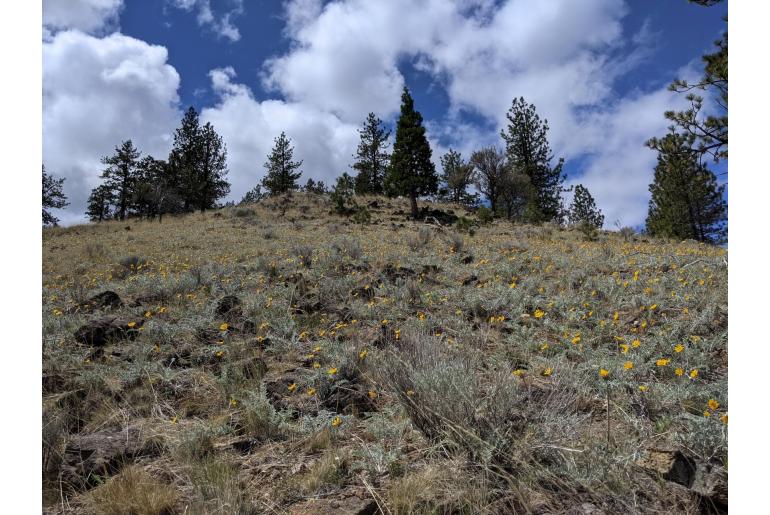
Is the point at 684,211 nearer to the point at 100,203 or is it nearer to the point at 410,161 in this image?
the point at 410,161

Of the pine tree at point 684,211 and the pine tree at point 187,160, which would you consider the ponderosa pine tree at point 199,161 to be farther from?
the pine tree at point 684,211

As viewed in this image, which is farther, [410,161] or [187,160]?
[187,160]

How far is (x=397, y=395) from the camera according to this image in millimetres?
2799

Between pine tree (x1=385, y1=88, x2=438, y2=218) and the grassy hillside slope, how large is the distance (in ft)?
66.6

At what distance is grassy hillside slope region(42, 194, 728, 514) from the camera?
191 centimetres

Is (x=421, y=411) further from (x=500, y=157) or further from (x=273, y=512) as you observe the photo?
(x=500, y=157)

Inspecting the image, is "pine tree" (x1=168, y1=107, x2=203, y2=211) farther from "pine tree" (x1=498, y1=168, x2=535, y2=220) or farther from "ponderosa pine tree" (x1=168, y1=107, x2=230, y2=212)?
"pine tree" (x1=498, y1=168, x2=535, y2=220)

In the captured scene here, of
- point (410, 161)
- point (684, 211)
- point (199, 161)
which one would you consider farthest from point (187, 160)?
point (684, 211)

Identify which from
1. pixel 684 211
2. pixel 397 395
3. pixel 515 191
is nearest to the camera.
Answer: pixel 397 395

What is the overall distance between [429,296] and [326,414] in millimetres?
2988

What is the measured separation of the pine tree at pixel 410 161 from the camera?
26.3m

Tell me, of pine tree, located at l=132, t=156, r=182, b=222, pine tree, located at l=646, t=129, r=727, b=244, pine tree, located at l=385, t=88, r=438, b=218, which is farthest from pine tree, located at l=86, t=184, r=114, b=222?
pine tree, located at l=646, t=129, r=727, b=244

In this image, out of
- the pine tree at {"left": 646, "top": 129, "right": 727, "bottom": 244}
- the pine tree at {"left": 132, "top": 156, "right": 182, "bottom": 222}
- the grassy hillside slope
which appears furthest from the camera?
the pine tree at {"left": 132, "top": 156, "right": 182, "bottom": 222}

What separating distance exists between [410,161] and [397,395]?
2493 cm
